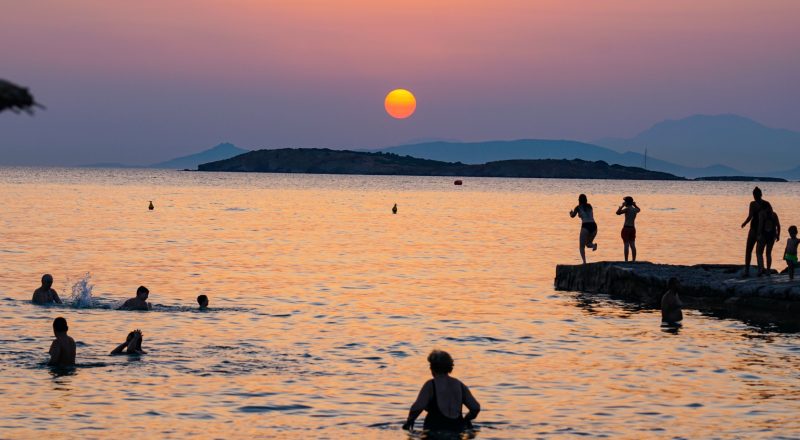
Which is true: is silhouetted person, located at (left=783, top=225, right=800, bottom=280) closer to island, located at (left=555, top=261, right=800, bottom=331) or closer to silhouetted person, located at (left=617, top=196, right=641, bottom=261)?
island, located at (left=555, top=261, right=800, bottom=331)

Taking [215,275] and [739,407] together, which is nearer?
[739,407]

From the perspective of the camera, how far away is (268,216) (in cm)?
10262

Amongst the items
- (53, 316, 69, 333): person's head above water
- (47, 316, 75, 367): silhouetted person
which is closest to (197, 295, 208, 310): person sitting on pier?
(47, 316, 75, 367): silhouetted person

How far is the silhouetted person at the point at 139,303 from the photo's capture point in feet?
99.8

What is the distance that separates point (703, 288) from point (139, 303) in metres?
16.1

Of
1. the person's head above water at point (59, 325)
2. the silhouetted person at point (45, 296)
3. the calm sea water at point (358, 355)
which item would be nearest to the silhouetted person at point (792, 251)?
the calm sea water at point (358, 355)

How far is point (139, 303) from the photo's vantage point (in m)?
31.0

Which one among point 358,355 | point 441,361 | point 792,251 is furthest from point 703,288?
point 441,361

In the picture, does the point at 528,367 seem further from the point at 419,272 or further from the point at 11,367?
the point at 419,272

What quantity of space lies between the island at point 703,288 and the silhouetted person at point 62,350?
17.2 metres

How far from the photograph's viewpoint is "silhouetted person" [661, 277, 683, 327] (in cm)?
2908

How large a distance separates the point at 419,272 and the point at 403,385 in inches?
1037

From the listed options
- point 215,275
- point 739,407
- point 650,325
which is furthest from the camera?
point 215,275

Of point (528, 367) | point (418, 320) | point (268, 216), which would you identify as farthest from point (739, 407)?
point (268, 216)
